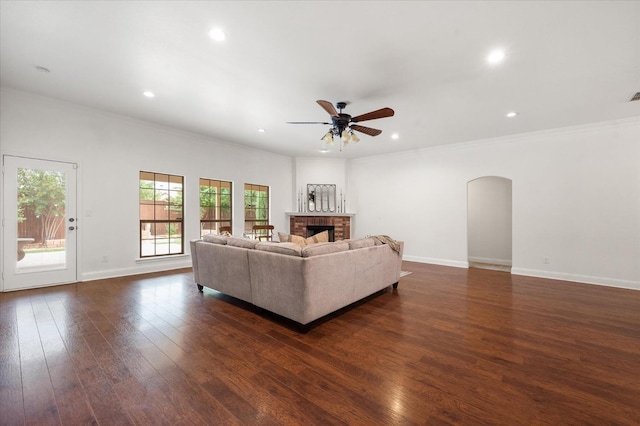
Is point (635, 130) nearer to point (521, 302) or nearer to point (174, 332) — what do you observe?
point (521, 302)

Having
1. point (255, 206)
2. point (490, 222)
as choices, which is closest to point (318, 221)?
point (255, 206)

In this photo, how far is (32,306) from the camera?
333 cm

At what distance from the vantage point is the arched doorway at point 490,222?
6.75 meters

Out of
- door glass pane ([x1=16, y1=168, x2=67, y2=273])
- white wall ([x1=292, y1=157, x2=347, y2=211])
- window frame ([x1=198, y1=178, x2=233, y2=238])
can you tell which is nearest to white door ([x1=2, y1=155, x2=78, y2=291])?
door glass pane ([x1=16, y1=168, x2=67, y2=273])

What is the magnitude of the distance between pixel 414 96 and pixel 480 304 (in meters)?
2.94

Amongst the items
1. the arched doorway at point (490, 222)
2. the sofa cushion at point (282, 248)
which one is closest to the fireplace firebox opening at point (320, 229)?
the arched doorway at point (490, 222)

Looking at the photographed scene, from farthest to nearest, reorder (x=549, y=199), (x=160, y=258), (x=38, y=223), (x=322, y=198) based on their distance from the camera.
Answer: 1. (x=322, y=198)
2. (x=160, y=258)
3. (x=549, y=199)
4. (x=38, y=223)

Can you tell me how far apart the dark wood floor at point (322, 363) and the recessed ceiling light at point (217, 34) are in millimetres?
2845

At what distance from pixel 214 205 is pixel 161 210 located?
3.68 feet

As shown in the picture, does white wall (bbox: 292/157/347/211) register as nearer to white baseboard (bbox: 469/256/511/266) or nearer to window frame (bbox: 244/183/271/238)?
window frame (bbox: 244/183/271/238)

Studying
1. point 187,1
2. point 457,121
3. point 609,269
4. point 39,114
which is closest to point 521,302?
point 609,269

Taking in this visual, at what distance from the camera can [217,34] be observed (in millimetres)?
2553

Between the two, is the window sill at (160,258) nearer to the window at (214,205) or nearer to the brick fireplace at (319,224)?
the window at (214,205)

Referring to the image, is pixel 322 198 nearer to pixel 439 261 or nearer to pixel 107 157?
pixel 439 261
